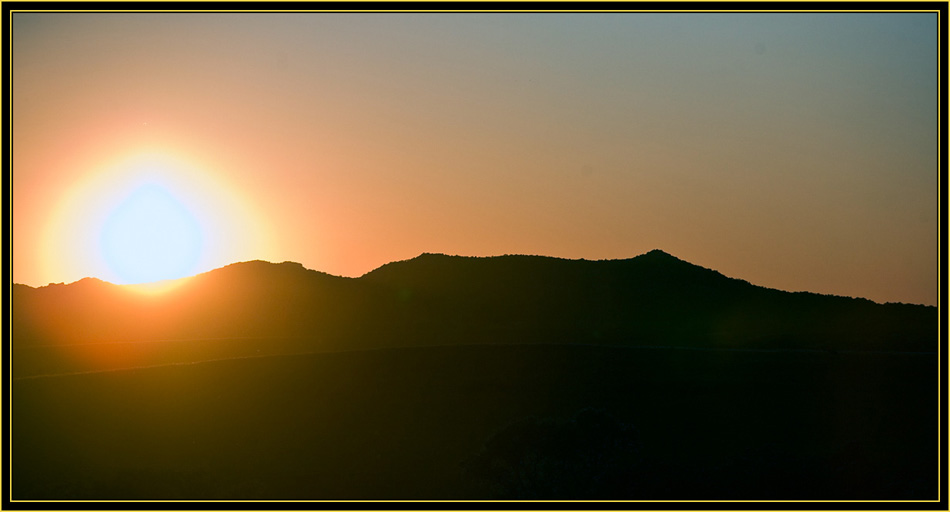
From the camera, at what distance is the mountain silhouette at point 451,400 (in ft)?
72.2

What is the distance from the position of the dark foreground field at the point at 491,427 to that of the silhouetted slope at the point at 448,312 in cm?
378

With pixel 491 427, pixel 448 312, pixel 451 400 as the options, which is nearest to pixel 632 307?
pixel 448 312

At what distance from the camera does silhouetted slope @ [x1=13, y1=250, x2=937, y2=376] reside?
3816 centimetres

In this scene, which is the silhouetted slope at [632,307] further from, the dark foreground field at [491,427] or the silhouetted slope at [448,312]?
the dark foreground field at [491,427]

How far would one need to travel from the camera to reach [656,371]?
1331 inches

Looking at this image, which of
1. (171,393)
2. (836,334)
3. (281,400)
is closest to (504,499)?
(281,400)

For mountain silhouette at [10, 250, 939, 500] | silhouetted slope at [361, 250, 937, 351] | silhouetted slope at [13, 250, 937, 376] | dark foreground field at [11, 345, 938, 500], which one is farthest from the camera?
silhouetted slope at [361, 250, 937, 351]

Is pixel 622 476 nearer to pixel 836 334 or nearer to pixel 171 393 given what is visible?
pixel 171 393

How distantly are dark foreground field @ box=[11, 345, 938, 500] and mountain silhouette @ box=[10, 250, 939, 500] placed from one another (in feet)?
0.32

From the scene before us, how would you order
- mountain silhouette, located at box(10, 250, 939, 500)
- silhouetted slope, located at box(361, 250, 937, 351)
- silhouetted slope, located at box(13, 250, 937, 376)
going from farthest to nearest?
silhouetted slope, located at box(361, 250, 937, 351) → silhouetted slope, located at box(13, 250, 937, 376) → mountain silhouette, located at box(10, 250, 939, 500)

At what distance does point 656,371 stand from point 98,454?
2177cm

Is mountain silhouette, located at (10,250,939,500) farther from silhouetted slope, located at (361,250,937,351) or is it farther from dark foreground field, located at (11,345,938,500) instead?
silhouetted slope, located at (361,250,937,351)

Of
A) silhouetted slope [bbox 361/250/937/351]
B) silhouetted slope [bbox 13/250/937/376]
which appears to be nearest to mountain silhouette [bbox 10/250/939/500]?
silhouetted slope [bbox 13/250/937/376]

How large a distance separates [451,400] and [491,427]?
119 inches
